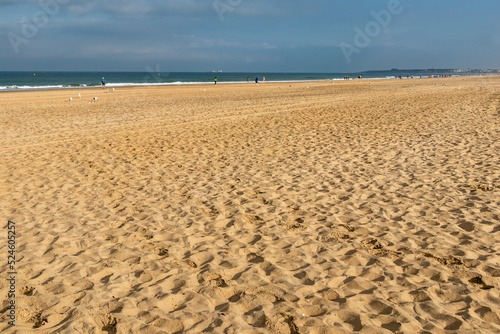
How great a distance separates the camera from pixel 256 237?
4.92 meters

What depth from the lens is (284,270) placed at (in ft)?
13.4

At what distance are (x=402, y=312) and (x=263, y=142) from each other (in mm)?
8057

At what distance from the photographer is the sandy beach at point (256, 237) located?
3375mm

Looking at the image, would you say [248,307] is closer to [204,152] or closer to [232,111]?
[204,152]

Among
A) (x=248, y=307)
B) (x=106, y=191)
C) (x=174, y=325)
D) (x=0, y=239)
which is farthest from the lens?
(x=106, y=191)

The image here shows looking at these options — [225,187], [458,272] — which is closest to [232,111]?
[225,187]

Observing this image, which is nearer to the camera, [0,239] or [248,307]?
[248,307]

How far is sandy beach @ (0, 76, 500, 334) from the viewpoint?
338 cm

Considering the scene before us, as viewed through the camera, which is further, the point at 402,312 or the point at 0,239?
the point at 0,239

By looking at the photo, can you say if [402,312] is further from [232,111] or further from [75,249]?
[232,111]

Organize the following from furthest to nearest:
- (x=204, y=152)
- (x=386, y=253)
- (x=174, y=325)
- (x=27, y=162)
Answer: (x=204, y=152) < (x=27, y=162) < (x=386, y=253) < (x=174, y=325)

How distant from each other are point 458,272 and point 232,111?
16.0m

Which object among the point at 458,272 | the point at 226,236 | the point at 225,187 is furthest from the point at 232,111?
the point at 458,272

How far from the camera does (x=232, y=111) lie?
62.6 ft
